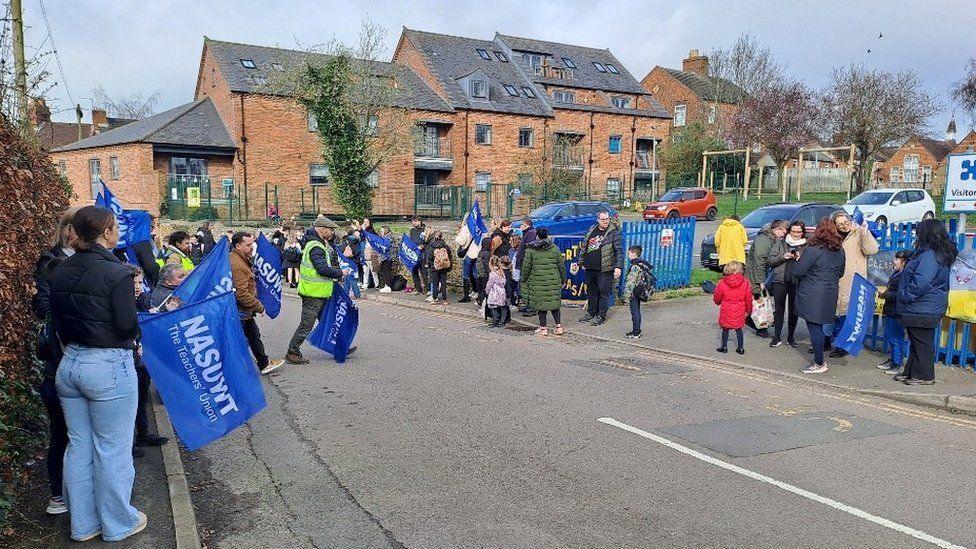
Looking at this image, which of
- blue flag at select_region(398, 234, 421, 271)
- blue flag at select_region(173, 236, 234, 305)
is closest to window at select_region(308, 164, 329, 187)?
blue flag at select_region(398, 234, 421, 271)

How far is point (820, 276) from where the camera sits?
9086mm

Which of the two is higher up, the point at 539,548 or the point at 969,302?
the point at 969,302

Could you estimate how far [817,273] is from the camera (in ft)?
29.9

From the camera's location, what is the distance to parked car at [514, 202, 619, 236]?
23969mm

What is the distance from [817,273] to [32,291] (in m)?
8.45

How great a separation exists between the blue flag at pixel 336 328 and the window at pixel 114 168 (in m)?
35.2

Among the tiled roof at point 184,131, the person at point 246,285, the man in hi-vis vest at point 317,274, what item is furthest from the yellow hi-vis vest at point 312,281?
the tiled roof at point 184,131

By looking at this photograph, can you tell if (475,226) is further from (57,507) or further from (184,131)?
(184,131)

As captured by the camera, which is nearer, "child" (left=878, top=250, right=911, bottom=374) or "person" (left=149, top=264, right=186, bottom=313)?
"person" (left=149, top=264, right=186, bottom=313)

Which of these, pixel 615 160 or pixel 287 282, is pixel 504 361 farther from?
pixel 615 160

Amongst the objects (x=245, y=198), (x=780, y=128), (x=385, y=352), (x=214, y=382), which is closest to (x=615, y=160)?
(x=780, y=128)

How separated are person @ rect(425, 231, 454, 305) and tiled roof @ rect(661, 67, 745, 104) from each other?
50627 millimetres

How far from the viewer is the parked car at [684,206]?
33.7 m

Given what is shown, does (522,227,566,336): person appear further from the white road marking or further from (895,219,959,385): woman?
(895,219,959,385): woman
